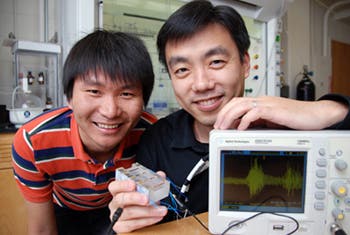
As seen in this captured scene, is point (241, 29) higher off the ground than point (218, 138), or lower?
higher

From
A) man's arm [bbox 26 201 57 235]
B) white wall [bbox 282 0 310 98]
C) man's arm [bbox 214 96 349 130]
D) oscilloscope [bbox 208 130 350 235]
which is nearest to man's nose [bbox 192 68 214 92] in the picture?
man's arm [bbox 214 96 349 130]

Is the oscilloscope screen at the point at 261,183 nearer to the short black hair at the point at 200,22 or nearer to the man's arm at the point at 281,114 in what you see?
the man's arm at the point at 281,114

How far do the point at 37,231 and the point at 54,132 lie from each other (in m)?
0.43

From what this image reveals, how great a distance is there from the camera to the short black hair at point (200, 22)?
0.78m

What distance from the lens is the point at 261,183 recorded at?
512mm

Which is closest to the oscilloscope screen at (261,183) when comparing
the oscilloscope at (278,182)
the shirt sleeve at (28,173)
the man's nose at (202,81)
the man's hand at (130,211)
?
the oscilloscope at (278,182)

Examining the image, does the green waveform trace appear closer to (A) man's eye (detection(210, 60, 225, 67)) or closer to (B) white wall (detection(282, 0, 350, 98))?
(A) man's eye (detection(210, 60, 225, 67))

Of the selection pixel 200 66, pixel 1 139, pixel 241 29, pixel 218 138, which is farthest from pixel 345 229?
pixel 1 139

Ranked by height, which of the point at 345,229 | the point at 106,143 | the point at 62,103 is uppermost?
the point at 62,103

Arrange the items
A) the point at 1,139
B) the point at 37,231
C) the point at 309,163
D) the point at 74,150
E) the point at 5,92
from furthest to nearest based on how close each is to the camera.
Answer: the point at 5,92 < the point at 1,139 < the point at 37,231 < the point at 74,150 < the point at 309,163

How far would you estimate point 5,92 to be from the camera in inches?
80.4

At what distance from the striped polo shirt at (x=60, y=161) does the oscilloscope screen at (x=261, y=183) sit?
0.50 m

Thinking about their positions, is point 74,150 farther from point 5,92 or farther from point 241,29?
point 5,92

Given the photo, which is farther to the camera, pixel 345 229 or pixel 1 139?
pixel 1 139
